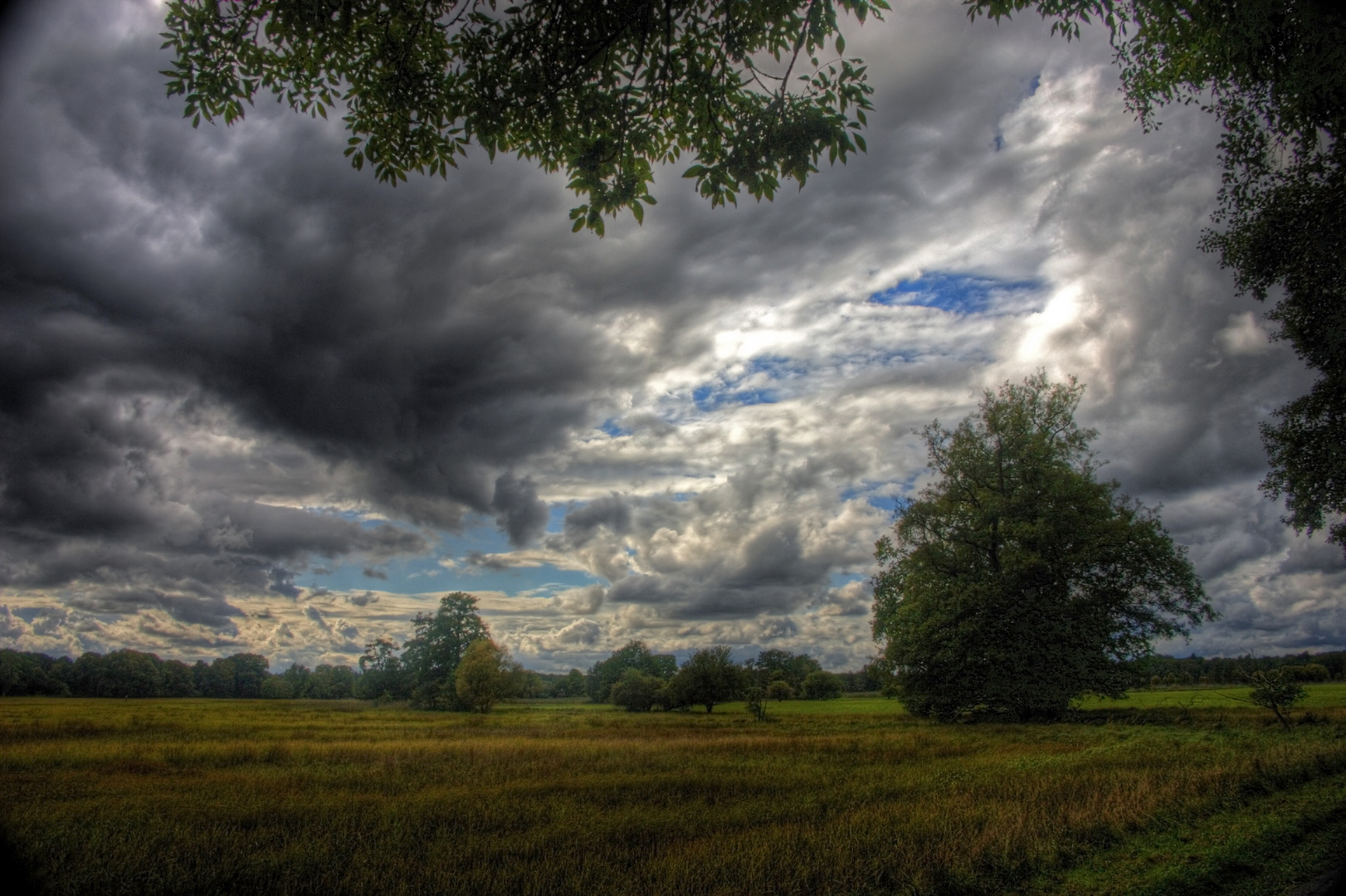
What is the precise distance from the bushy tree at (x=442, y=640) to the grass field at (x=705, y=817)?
56.5 m

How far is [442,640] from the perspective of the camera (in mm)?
73688

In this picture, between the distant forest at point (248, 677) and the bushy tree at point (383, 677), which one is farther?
the bushy tree at point (383, 677)

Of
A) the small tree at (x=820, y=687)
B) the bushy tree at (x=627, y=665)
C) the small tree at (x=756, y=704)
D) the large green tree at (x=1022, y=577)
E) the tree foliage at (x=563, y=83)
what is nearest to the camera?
the tree foliage at (x=563, y=83)

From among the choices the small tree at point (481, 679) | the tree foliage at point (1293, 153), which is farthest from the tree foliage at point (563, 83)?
the small tree at point (481, 679)

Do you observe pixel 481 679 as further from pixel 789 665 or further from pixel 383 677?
pixel 789 665

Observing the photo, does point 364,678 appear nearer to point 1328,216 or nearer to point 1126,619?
point 1126,619

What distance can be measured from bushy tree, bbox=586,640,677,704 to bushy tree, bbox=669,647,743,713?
4551cm

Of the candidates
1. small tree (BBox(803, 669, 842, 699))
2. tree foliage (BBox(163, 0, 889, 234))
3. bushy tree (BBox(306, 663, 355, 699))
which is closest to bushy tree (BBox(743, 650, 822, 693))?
small tree (BBox(803, 669, 842, 699))

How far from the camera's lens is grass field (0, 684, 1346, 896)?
6.43 m

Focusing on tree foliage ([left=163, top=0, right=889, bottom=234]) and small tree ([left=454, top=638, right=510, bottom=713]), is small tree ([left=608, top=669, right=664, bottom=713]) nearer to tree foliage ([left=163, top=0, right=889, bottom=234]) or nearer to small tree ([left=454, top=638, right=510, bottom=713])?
small tree ([left=454, top=638, right=510, bottom=713])

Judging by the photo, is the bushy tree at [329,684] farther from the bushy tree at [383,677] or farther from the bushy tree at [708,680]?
the bushy tree at [708,680]

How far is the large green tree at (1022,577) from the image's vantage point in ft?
79.6

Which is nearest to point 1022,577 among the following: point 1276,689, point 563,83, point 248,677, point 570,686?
point 1276,689

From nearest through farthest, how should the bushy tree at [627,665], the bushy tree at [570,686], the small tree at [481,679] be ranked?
1. the small tree at [481,679]
2. the bushy tree at [627,665]
3. the bushy tree at [570,686]
